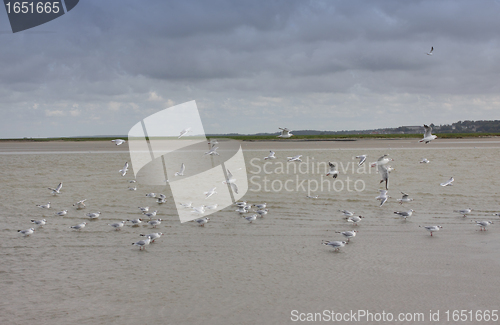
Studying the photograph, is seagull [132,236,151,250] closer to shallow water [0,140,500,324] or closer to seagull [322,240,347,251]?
shallow water [0,140,500,324]

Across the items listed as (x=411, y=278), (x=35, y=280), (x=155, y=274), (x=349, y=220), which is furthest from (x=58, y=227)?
(x=411, y=278)

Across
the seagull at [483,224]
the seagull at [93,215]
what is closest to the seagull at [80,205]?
the seagull at [93,215]

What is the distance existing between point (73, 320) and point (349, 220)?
8.08m

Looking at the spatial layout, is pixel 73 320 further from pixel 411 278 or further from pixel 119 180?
pixel 119 180

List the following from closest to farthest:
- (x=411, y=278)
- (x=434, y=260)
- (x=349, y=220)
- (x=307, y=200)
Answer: (x=411, y=278)
(x=434, y=260)
(x=349, y=220)
(x=307, y=200)

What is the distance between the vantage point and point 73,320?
5977 mm

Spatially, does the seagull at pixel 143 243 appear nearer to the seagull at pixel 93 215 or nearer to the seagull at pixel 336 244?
the seagull at pixel 93 215

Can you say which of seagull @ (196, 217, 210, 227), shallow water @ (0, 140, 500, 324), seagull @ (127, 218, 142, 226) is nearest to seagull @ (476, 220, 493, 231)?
shallow water @ (0, 140, 500, 324)

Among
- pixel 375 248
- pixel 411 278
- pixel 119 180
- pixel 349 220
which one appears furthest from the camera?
pixel 119 180

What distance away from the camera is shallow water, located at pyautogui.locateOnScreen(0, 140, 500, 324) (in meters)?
6.41

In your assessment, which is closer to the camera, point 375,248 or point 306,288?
point 306,288

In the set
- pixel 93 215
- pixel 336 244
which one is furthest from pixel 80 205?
pixel 336 244

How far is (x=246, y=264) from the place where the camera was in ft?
27.3

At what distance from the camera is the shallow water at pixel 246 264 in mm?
6414
